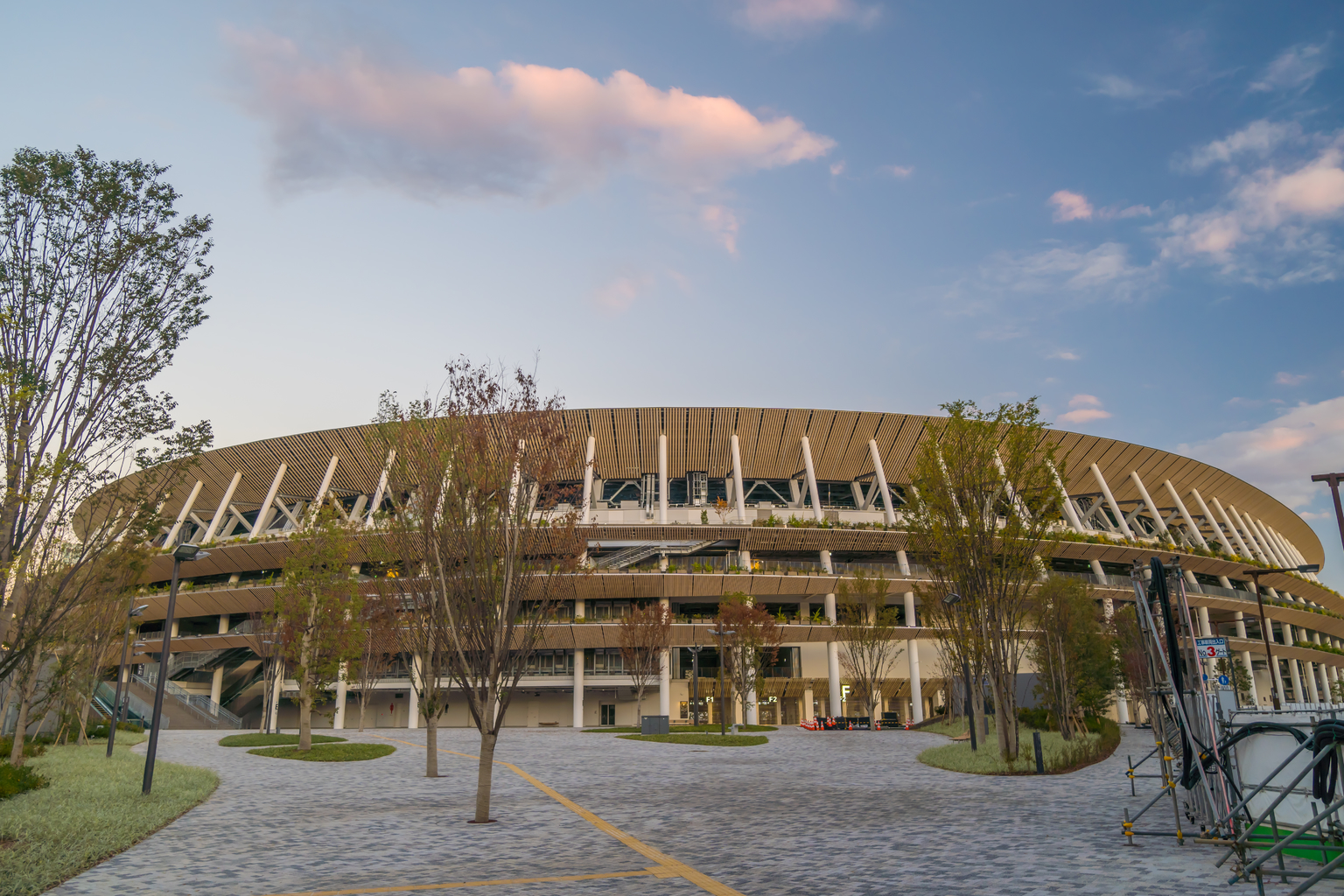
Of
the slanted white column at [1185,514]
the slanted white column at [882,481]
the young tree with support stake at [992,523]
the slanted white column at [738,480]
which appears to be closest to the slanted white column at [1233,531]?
the slanted white column at [1185,514]

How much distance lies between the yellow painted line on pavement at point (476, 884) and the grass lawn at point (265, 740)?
24.3 meters

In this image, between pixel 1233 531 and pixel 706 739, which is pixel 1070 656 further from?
pixel 1233 531

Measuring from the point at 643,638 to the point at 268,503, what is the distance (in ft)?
100

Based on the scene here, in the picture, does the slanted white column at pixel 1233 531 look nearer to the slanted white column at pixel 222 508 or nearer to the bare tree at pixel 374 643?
the bare tree at pixel 374 643

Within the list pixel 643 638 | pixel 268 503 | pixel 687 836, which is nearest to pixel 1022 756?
pixel 687 836

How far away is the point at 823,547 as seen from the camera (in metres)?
51.3

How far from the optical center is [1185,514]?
6228 centimetres

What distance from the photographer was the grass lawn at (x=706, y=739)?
30828 mm

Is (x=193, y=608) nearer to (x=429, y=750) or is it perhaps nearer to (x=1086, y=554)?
(x=429, y=750)

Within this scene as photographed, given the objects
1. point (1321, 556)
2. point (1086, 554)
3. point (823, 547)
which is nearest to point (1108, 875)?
point (823, 547)

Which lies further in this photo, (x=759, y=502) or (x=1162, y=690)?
(x=759, y=502)

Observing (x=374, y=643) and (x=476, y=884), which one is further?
(x=374, y=643)

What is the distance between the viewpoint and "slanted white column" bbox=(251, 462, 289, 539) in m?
54.5

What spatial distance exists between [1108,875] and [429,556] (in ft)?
34.9
